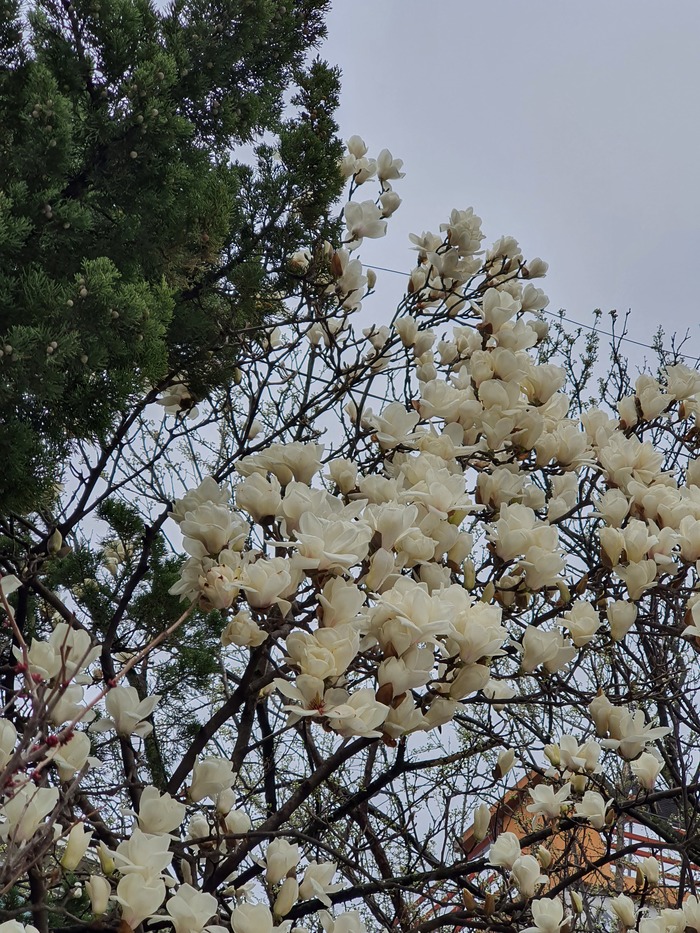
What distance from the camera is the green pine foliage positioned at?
1.64m

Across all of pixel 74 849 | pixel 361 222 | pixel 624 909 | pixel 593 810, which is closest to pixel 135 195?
pixel 361 222

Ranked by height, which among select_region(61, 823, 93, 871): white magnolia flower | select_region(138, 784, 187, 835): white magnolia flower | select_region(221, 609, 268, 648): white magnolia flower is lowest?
select_region(61, 823, 93, 871): white magnolia flower

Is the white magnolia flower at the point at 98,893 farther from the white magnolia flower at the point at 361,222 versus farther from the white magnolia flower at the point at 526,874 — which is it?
the white magnolia flower at the point at 361,222

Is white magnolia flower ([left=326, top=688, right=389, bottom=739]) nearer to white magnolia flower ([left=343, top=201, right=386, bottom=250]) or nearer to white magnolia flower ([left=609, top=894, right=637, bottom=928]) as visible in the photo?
white magnolia flower ([left=609, top=894, right=637, bottom=928])

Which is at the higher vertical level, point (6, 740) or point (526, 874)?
point (526, 874)

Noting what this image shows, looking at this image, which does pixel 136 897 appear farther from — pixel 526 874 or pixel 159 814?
pixel 526 874

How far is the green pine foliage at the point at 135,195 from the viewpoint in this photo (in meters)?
1.64

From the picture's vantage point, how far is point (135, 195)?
193 cm

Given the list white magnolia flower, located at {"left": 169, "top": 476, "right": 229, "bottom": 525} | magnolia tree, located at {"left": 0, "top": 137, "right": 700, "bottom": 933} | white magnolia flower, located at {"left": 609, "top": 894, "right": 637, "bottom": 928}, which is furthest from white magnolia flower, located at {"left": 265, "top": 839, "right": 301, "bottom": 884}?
white magnolia flower, located at {"left": 609, "top": 894, "right": 637, "bottom": 928}

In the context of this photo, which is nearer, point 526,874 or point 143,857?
point 143,857

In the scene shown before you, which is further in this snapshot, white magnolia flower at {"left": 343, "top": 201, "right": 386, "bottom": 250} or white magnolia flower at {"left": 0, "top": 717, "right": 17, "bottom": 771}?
white magnolia flower at {"left": 343, "top": 201, "right": 386, "bottom": 250}

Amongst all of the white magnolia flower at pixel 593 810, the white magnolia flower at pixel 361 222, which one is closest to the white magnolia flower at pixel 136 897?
the white magnolia flower at pixel 593 810

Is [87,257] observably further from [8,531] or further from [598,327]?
[598,327]

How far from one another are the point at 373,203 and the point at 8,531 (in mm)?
1270
